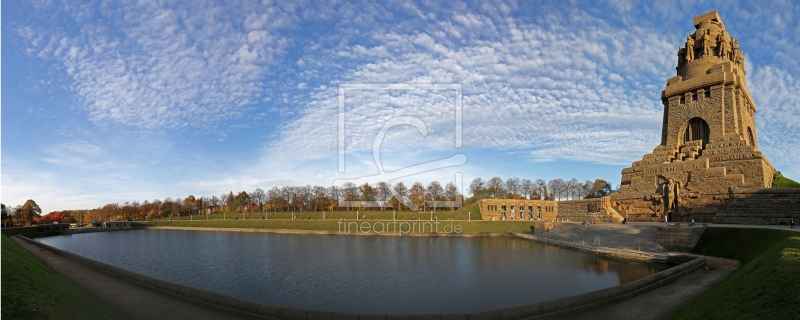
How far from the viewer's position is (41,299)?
10.4 m

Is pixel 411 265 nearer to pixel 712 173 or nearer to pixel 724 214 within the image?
pixel 724 214

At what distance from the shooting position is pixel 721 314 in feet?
34.2

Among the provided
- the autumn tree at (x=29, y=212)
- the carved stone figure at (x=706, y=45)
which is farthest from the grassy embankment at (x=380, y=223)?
the carved stone figure at (x=706, y=45)

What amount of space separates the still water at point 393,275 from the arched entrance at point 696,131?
31.3 metres

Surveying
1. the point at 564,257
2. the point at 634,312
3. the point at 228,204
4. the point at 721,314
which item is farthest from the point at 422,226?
the point at 228,204

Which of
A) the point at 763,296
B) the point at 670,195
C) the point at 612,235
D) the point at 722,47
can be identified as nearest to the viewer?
the point at 763,296

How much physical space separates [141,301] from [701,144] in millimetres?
59969

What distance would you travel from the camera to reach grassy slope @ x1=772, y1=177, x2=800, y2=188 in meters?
47.0

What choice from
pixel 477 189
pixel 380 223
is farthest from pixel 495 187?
pixel 380 223

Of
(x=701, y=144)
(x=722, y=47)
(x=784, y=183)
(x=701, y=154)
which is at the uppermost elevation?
(x=722, y=47)

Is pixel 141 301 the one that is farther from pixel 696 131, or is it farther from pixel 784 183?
pixel 784 183

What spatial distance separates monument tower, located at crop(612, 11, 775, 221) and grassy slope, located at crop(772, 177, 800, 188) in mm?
1903

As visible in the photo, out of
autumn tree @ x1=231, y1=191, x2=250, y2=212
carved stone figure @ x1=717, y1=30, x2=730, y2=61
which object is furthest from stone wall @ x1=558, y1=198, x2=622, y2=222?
autumn tree @ x1=231, y1=191, x2=250, y2=212

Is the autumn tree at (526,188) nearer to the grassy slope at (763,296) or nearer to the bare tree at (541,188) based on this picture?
the bare tree at (541,188)
